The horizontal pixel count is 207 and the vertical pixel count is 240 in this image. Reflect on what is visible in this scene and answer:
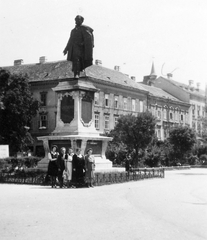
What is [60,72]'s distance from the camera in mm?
54312

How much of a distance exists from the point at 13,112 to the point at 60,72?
34.3ft

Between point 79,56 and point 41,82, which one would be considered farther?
point 41,82

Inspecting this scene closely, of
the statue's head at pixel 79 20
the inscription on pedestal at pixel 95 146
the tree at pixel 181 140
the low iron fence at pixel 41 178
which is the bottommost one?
the low iron fence at pixel 41 178

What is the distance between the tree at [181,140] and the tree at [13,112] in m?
16.8

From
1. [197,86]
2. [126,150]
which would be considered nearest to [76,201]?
[126,150]

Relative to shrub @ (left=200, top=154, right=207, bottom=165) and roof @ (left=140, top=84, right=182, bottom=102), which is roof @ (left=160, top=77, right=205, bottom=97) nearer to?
roof @ (left=140, top=84, right=182, bottom=102)

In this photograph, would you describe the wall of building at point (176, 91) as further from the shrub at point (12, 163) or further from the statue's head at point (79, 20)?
the statue's head at point (79, 20)

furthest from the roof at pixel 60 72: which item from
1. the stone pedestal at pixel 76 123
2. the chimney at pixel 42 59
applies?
the stone pedestal at pixel 76 123

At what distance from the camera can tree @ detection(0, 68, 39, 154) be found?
149 feet

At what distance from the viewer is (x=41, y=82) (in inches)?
2162

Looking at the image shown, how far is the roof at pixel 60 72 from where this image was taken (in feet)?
177

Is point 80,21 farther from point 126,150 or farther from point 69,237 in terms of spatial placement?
point 126,150

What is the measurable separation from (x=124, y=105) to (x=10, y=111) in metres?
19.7

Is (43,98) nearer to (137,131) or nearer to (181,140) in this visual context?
(137,131)
